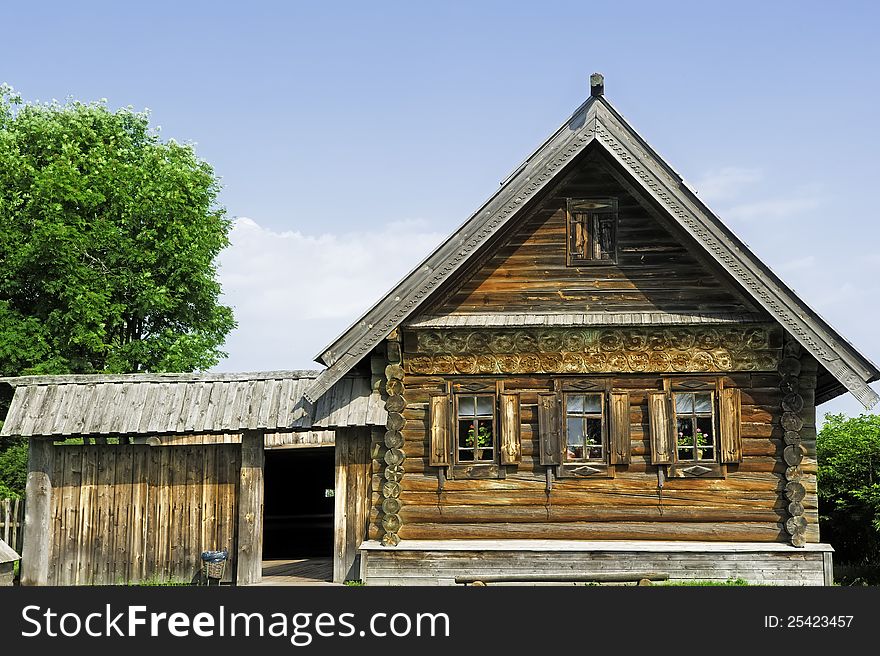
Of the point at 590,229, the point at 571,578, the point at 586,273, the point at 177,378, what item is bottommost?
the point at 571,578

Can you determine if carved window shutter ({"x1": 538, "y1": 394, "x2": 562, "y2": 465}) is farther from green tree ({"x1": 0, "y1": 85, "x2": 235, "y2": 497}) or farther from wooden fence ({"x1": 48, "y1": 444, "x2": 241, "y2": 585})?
green tree ({"x1": 0, "y1": 85, "x2": 235, "y2": 497})

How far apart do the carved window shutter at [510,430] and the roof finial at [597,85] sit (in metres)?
5.14

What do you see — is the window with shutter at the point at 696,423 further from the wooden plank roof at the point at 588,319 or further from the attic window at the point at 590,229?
the attic window at the point at 590,229

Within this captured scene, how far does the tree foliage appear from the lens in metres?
28.7

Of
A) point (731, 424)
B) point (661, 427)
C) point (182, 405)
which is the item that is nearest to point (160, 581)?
point (182, 405)

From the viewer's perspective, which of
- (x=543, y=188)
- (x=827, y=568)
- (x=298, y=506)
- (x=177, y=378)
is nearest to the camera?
(x=827, y=568)

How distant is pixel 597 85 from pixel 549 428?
5.69 metres

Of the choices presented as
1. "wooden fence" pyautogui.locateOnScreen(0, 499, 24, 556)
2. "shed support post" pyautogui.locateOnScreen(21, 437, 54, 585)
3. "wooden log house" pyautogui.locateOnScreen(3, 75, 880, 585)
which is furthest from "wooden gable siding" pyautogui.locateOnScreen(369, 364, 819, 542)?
"wooden fence" pyautogui.locateOnScreen(0, 499, 24, 556)

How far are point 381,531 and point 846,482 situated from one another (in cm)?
928

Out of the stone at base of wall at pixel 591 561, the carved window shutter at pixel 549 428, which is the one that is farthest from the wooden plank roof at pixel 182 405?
the carved window shutter at pixel 549 428

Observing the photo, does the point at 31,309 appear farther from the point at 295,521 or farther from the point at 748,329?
the point at 748,329

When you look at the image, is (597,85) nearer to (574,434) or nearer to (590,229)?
(590,229)

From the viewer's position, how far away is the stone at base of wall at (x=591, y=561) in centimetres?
1521

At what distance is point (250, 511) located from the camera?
16.3 m
